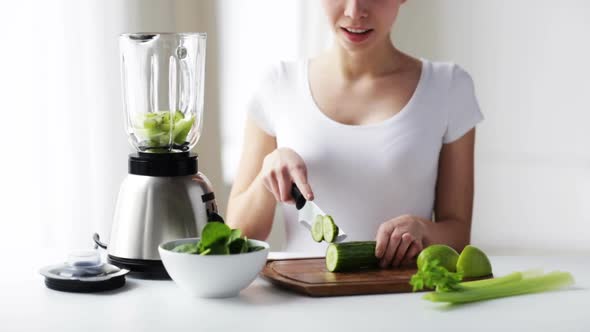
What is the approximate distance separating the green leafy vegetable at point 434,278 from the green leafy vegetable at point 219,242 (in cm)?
31

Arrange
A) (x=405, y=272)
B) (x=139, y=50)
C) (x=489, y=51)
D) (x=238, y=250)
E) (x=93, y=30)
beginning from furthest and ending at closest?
1. (x=489, y=51)
2. (x=93, y=30)
3. (x=139, y=50)
4. (x=405, y=272)
5. (x=238, y=250)

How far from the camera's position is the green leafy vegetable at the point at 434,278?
1.56 metres

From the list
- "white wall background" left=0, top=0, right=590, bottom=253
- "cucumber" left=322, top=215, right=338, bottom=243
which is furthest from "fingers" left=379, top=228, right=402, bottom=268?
"white wall background" left=0, top=0, right=590, bottom=253

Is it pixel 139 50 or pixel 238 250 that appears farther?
pixel 139 50

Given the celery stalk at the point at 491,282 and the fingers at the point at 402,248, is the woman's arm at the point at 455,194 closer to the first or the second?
the fingers at the point at 402,248

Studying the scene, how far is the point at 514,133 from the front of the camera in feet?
12.6

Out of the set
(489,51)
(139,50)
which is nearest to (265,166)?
(139,50)

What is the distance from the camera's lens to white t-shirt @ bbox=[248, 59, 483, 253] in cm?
239

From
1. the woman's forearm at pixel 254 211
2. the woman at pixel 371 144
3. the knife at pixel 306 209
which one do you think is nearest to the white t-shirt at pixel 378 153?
the woman at pixel 371 144

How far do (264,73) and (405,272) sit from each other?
0.92 m

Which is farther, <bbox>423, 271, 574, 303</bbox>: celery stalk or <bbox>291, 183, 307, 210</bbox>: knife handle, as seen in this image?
<bbox>291, 183, 307, 210</bbox>: knife handle

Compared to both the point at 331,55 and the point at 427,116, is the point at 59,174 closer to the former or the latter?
the point at 331,55

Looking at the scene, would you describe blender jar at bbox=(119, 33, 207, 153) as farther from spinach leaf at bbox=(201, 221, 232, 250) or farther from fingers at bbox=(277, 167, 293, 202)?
spinach leaf at bbox=(201, 221, 232, 250)

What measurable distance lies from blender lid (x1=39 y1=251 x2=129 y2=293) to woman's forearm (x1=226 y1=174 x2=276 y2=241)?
2.13ft
